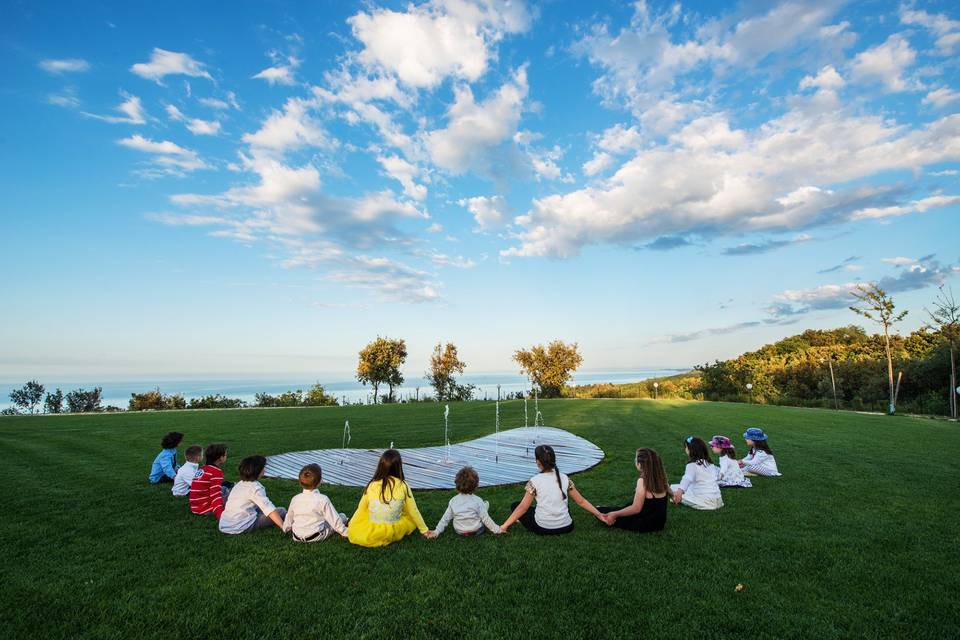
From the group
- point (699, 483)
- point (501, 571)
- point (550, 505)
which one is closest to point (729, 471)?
point (699, 483)

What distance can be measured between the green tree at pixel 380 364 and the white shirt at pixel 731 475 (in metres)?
34.2

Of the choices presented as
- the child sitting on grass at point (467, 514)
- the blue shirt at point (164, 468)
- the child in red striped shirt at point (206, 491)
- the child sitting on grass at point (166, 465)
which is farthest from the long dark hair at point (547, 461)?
the blue shirt at point (164, 468)

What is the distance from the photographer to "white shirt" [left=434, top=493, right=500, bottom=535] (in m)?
5.22

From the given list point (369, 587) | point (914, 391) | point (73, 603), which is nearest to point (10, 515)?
point (73, 603)

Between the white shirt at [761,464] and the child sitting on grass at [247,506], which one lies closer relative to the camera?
the child sitting on grass at [247,506]

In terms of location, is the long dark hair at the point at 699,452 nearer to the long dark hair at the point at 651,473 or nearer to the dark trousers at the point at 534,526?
the long dark hair at the point at 651,473

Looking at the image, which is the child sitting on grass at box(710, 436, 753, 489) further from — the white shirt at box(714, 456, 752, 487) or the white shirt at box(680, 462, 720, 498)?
the white shirt at box(680, 462, 720, 498)

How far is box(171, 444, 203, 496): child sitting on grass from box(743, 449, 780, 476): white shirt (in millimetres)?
9097

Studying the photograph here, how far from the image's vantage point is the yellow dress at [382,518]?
497 centimetres

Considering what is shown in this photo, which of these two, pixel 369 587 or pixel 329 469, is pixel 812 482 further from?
pixel 329 469

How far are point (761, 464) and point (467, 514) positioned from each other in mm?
6162

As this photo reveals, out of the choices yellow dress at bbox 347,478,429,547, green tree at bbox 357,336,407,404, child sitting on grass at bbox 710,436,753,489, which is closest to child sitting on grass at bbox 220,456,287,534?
yellow dress at bbox 347,478,429,547

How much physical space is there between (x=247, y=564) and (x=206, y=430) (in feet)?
44.7

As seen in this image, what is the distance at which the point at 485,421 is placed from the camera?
18047mm
